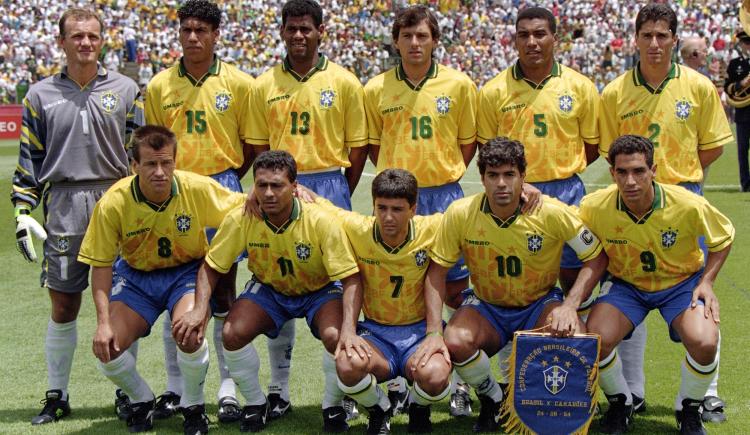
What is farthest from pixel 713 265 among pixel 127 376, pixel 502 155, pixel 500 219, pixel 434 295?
pixel 127 376

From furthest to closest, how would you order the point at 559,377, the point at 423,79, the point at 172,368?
the point at 423,79 → the point at 172,368 → the point at 559,377

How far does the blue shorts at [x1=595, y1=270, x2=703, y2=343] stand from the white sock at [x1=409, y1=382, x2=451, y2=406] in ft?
3.33

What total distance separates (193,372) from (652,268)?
2.50m

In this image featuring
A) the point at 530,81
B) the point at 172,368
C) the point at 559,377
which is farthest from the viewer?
the point at 530,81

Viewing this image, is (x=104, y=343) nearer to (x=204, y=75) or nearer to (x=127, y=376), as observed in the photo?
(x=127, y=376)

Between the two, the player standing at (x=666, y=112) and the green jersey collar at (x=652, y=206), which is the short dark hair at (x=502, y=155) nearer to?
the green jersey collar at (x=652, y=206)

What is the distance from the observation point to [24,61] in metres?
33.0

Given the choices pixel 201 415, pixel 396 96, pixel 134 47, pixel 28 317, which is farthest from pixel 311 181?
pixel 134 47

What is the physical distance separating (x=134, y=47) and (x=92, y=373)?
94.9ft

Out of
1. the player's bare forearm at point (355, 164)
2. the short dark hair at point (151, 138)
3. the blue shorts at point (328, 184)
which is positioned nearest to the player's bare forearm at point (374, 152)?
the player's bare forearm at point (355, 164)

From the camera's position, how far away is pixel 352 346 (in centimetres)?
477

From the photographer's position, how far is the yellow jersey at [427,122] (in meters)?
5.64

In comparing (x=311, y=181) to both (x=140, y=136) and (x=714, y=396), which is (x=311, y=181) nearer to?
(x=140, y=136)

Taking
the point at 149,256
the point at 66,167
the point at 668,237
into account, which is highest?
the point at 66,167
